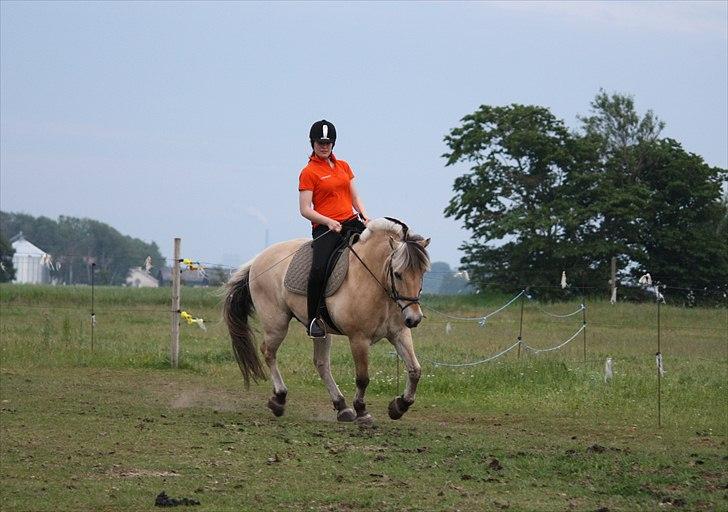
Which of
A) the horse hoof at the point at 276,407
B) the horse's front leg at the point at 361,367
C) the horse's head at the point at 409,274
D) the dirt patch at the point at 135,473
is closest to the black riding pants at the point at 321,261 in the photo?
the horse's front leg at the point at 361,367

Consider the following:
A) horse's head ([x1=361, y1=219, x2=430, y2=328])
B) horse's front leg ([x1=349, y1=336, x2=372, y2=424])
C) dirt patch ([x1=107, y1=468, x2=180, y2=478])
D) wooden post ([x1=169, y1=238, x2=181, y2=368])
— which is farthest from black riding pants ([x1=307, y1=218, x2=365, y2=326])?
wooden post ([x1=169, y1=238, x2=181, y2=368])

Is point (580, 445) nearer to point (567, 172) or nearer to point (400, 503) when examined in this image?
point (400, 503)

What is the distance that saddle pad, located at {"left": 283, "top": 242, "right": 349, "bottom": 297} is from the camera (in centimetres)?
1168

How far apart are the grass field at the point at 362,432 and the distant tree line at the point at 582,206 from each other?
23.0m

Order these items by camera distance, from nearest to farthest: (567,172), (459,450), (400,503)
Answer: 1. (400,503)
2. (459,450)
3. (567,172)

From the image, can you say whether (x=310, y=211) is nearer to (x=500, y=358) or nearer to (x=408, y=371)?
(x=408, y=371)

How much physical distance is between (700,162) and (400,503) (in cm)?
4406

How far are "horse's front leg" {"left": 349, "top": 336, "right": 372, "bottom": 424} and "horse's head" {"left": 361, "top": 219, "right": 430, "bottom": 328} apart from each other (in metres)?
0.67

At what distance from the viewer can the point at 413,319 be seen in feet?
35.2

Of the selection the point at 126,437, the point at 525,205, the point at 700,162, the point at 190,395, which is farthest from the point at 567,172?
the point at 126,437

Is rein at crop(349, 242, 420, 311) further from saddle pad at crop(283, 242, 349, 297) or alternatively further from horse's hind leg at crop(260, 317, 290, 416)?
horse's hind leg at crop(260, 317, 290, 416)

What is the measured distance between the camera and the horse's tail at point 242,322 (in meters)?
13.7

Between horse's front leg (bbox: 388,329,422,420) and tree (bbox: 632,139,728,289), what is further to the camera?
tree (bbox: 632,139,728,289)

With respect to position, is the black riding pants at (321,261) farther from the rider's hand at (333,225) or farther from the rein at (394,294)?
the rein at (394,294)
